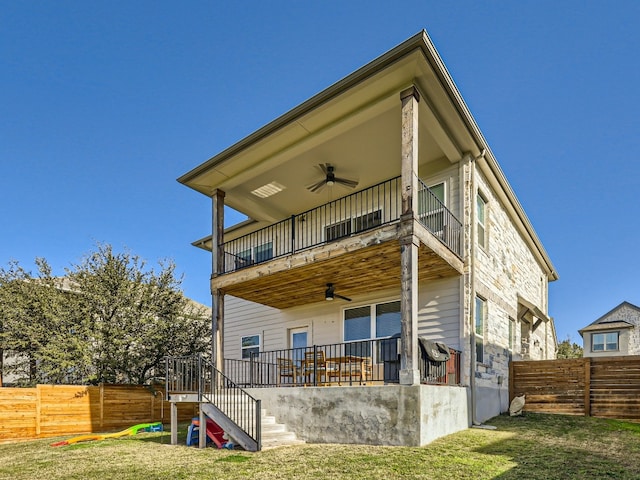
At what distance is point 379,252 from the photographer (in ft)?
30.1

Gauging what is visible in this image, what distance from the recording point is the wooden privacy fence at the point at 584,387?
10156 millimetres

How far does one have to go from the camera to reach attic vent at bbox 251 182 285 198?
1251 cm

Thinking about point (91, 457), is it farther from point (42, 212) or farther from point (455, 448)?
point (42, 212)

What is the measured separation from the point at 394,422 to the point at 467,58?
12604mm

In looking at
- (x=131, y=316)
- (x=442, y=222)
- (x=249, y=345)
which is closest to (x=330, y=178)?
(x=442, y=222)

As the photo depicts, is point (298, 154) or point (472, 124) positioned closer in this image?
point (472, 124)

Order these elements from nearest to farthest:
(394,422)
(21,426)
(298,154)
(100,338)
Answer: (394,422)
(298,154)
(21,426)
(100,338)

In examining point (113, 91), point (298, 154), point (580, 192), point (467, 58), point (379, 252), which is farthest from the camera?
point (580, 192)

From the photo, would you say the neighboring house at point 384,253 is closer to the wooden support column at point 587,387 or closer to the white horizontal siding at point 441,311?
the white horizontal siding at point 441,311

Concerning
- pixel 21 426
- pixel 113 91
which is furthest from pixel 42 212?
pixel 21 426

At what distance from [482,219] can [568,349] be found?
31718 mm

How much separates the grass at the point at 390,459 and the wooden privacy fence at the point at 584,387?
973 millimetres

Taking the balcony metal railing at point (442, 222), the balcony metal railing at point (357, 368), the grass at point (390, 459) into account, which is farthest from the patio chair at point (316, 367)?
the balcony metal railing at point (442, 222)

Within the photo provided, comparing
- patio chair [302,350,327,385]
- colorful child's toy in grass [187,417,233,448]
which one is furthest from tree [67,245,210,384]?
patio chair [302,350,327,385]
